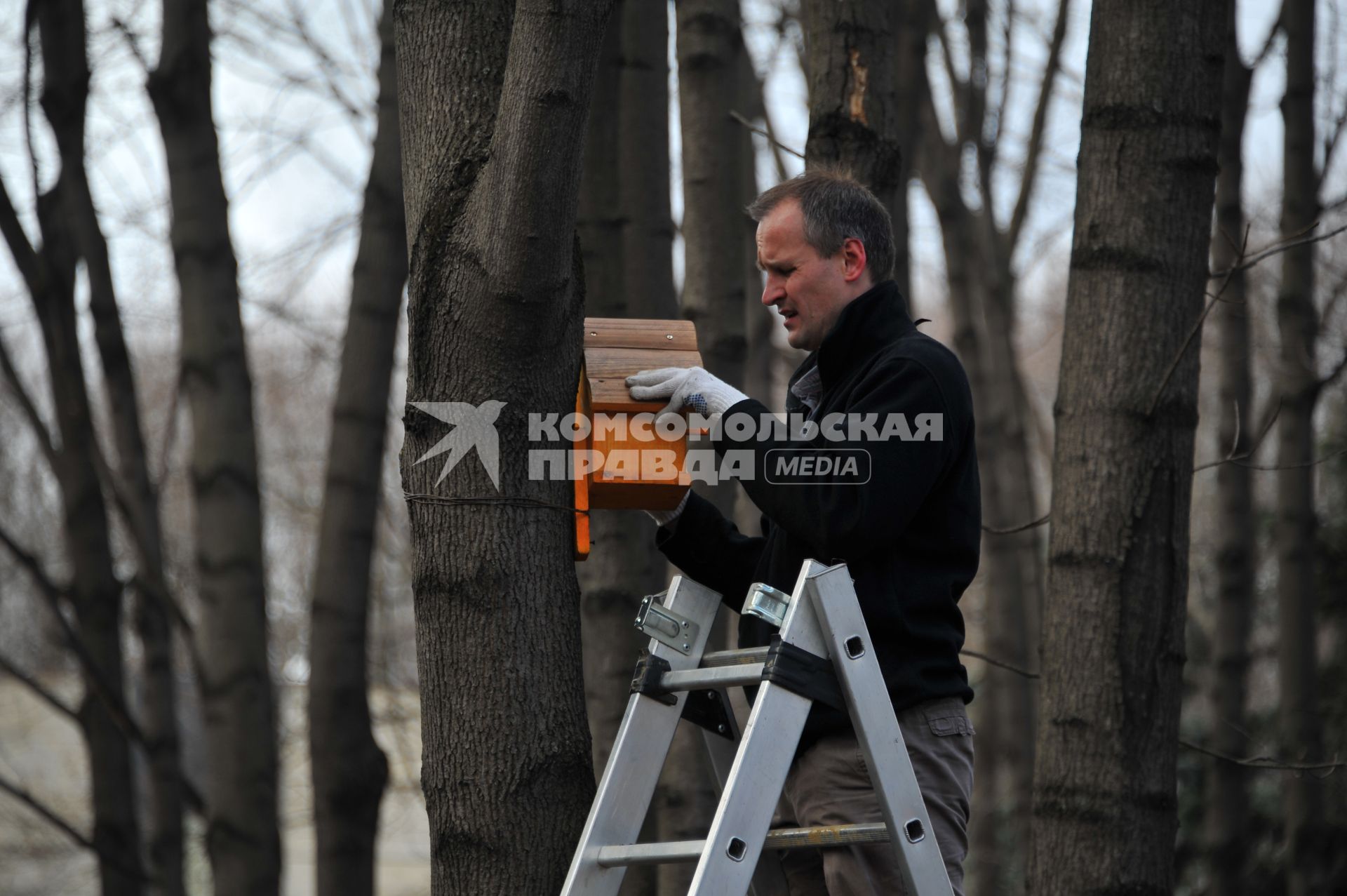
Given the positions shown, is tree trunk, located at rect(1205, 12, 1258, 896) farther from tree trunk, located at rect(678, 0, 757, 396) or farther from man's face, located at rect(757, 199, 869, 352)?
man's face, located at rect(757, 199, 869, 352)

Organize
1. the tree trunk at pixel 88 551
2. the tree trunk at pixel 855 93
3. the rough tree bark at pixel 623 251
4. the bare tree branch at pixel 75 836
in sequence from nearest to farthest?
the tree trunk at pixel 855 93 < the rough tree bark at pixel 623 251 < the bare tree branch at pixel 75 836 < the tree trunk at pixel 88 551

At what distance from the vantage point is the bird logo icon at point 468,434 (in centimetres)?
229

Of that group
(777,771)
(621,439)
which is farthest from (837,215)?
(777,771)

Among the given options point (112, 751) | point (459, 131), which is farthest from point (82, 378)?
point (459, 131)

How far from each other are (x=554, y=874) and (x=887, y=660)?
69 cm

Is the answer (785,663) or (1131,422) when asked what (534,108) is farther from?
(1131,422)

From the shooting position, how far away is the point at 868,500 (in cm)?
218

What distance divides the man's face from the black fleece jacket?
0.05 meters

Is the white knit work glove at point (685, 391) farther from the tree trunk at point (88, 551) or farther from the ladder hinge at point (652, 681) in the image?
the tree trunk at point (88, 551)

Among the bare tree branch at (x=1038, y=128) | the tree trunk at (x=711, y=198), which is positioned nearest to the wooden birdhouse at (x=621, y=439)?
the tree trunk at (x=711, y=198)

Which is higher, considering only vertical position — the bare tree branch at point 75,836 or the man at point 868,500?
the man at point 868,500

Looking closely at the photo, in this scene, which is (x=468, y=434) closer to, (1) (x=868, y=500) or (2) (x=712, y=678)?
(2) (x=712, y=678)

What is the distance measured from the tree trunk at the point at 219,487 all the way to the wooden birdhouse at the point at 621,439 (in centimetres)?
300

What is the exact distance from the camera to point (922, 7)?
646cm
